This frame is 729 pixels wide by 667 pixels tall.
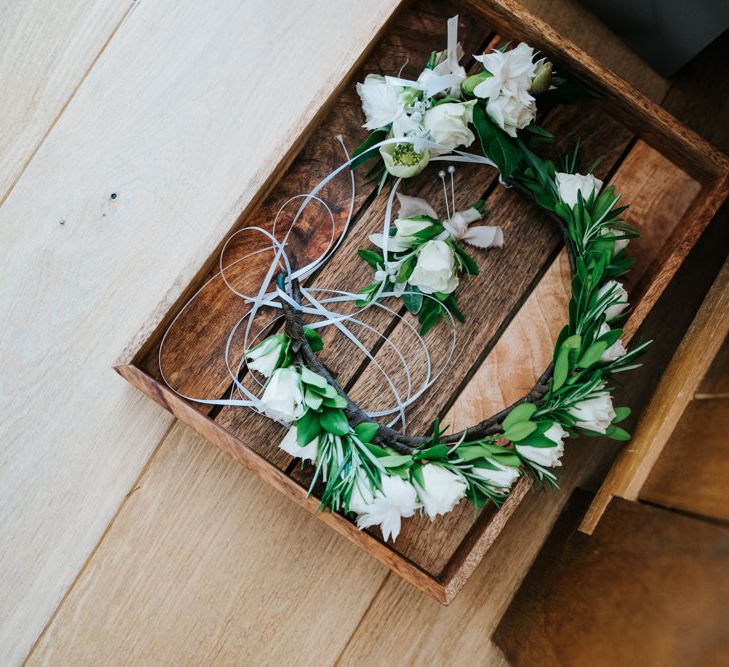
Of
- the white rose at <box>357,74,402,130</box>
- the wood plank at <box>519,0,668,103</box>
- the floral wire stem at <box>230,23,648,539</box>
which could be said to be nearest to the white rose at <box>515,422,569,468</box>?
the floral wire stem at <box>230,23,648,539</box>

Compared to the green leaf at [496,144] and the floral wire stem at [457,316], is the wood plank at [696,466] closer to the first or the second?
the floral wire stem at [457,316]

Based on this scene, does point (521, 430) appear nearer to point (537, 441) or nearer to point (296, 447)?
point (537, 441)

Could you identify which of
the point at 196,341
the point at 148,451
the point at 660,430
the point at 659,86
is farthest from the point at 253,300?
the point at 659,86

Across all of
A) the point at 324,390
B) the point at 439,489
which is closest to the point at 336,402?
the point at 324,390

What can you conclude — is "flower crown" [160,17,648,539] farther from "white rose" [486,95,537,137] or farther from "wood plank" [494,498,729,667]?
"wood plank" [494,498,729,667]

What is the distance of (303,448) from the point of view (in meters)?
0.58

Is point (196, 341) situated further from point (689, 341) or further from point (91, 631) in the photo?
point (689, 341)

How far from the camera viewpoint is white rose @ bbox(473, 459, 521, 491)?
562 millimetres

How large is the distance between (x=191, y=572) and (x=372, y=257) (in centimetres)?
41

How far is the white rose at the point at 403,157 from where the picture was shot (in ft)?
1.96

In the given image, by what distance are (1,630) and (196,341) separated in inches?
16.4

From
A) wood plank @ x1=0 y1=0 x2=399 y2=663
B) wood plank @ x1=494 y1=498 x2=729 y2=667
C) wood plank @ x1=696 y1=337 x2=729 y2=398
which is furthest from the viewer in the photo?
wood plank @ x1=0 y1=0 x2=399 y2=663

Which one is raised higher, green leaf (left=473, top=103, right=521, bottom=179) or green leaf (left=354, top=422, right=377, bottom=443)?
green leaf (left=473, top=103, right=521, bottom=179)

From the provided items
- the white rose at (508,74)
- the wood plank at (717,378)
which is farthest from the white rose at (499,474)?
the white rose at (508,74)
